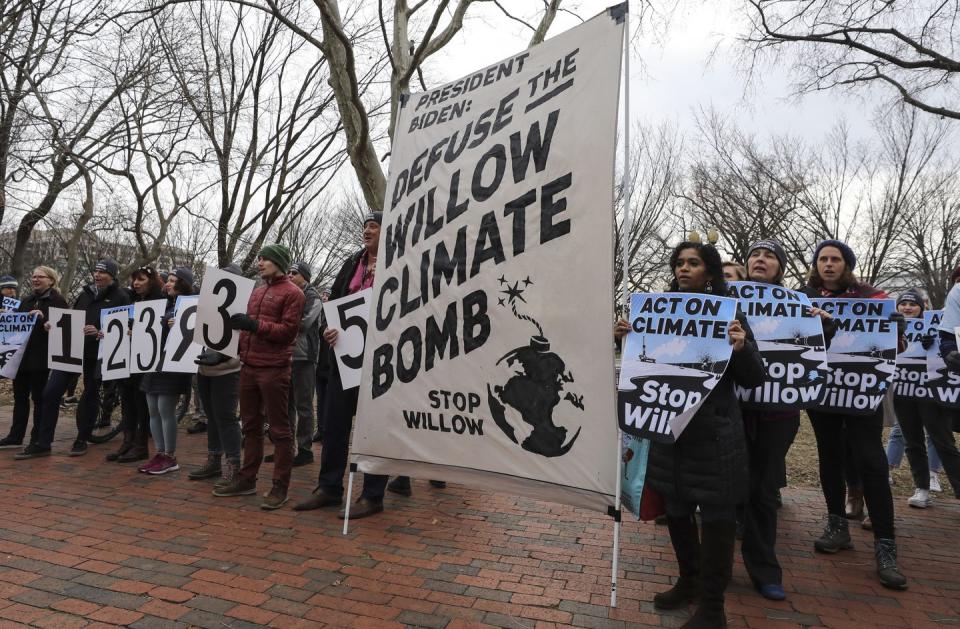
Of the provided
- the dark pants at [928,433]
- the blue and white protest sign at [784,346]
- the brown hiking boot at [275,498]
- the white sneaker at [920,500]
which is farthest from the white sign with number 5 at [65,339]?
the white sneaker at [920,500]

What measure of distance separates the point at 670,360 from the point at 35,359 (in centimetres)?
685

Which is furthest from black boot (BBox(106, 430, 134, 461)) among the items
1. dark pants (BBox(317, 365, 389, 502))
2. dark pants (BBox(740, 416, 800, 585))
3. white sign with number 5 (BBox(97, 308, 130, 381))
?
dark pants (BBox(740, 416, 800, 585))

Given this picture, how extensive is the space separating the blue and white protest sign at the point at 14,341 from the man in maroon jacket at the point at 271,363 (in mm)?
3319

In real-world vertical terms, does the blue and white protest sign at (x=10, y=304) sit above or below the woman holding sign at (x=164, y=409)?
above

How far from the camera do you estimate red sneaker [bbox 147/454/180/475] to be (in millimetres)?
5574

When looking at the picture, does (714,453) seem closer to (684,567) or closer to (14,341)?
(684,567)

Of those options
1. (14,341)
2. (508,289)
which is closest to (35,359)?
(14,341)

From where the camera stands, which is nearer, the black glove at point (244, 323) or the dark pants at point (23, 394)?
the black glove at point (244, 323)

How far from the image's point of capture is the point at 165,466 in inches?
222

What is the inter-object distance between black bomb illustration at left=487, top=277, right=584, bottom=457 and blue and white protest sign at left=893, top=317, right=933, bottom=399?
3.60 m

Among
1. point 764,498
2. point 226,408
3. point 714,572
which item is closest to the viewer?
point 714,572

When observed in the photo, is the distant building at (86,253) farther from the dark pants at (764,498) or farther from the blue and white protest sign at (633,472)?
the dark pants at (764,498)

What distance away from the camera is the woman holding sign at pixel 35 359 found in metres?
6.48

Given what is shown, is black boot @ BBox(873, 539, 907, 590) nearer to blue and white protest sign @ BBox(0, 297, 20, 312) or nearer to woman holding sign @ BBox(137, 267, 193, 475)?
woman holding sign @ BBox(137, 267, 193, 475)
